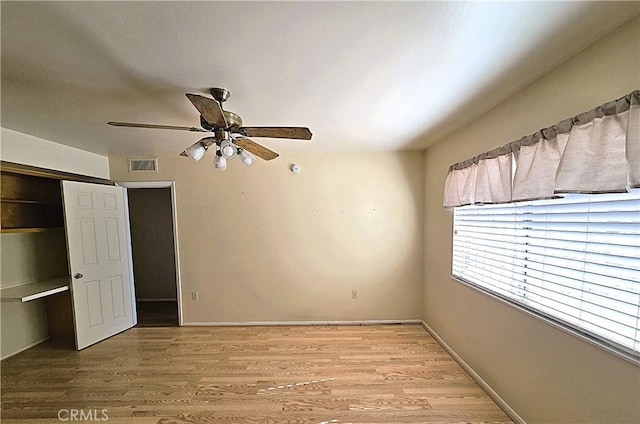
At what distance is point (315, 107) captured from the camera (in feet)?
6.79

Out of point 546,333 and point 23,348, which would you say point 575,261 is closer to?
point 546,333

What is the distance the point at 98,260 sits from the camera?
3195 millimetres

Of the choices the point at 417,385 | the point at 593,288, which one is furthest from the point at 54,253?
the point at 593,288

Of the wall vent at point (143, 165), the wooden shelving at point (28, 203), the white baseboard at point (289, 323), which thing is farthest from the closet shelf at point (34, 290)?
the wall vent at point (143, 165)

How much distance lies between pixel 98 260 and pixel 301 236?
2577mm

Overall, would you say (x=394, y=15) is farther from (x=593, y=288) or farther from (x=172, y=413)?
(x=172, y=413)

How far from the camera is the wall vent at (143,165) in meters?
3.54

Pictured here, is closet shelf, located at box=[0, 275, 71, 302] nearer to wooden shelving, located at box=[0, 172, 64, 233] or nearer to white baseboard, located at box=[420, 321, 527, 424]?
wooden shelving, located at box=[0, 172, 64, 233]

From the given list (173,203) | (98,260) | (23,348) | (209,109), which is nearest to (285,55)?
(209,109)

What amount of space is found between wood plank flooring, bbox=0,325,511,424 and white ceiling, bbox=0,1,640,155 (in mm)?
2419

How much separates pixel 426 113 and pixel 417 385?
2426 mm

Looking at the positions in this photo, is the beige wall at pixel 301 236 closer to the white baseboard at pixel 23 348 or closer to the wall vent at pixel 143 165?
the wall vent at pixel 143 165

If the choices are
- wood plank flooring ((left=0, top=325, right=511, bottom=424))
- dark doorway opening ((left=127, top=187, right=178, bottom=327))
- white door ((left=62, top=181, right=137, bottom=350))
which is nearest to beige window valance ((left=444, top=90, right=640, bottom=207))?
wood plank flooring ((left=0, top=325, right=511, bottom=424))

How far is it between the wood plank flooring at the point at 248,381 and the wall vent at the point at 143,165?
2232mm
